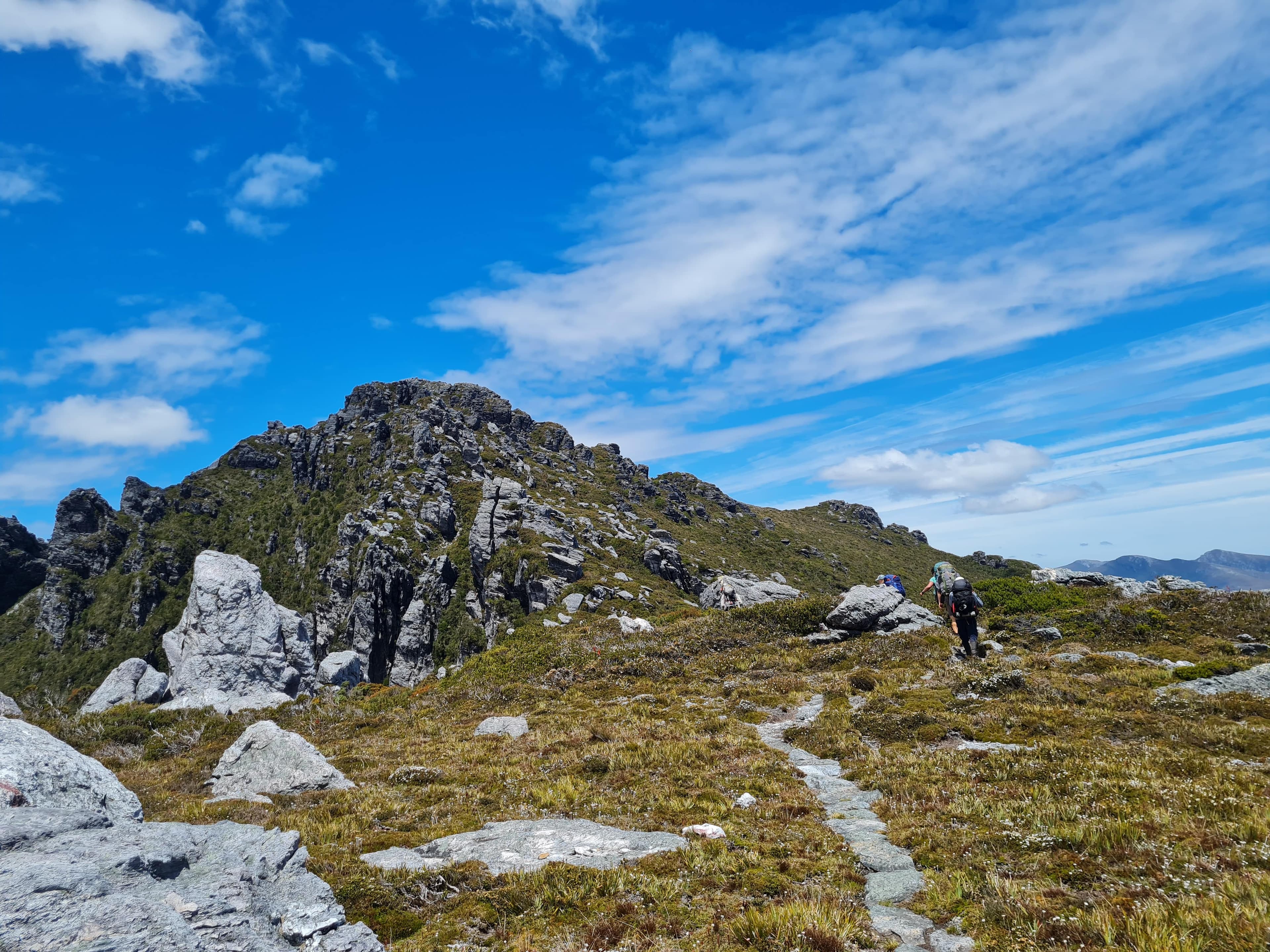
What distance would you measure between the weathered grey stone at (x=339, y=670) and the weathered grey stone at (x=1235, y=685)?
62111mm

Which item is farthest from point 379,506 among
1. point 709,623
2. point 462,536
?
point 709,623

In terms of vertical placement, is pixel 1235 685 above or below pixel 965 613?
below

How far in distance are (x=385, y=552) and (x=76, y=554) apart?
12711 centimetres

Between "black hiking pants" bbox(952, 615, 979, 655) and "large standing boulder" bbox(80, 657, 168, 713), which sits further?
"large standing boulder" bbox(80, 657, 168, 713)

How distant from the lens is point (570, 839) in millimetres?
10125

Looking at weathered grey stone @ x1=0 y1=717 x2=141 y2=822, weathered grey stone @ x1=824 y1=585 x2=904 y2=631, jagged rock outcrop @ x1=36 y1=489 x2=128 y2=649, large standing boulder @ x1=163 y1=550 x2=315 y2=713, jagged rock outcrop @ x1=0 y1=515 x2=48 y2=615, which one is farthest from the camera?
jagged rock outcrop @ x1=0 y1=515 x2=48 y2=615

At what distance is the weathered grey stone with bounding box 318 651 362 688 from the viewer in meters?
58.8

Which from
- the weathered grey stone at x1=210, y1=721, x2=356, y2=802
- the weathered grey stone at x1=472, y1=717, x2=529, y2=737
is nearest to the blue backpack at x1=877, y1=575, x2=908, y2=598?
the weathered grey stone at x1=472, y1=717, x2=529, y2=737

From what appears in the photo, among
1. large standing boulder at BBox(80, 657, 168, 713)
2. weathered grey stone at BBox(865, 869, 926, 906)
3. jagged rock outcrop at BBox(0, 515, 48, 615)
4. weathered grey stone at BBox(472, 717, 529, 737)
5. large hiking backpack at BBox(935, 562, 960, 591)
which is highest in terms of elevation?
jagged rock outcrop at BBox(0, 515, 48, 615)

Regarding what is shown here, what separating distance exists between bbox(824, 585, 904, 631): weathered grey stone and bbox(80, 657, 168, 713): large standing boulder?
156 ft

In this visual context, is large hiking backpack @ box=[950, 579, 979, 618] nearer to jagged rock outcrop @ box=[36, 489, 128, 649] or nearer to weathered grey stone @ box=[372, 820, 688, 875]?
weathered grey stone @ box=[372, 820, 688, 875]

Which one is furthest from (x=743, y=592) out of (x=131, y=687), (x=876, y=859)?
(x=131, y=687)

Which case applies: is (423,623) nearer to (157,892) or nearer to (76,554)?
(157,892)

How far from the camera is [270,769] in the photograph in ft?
47.0
